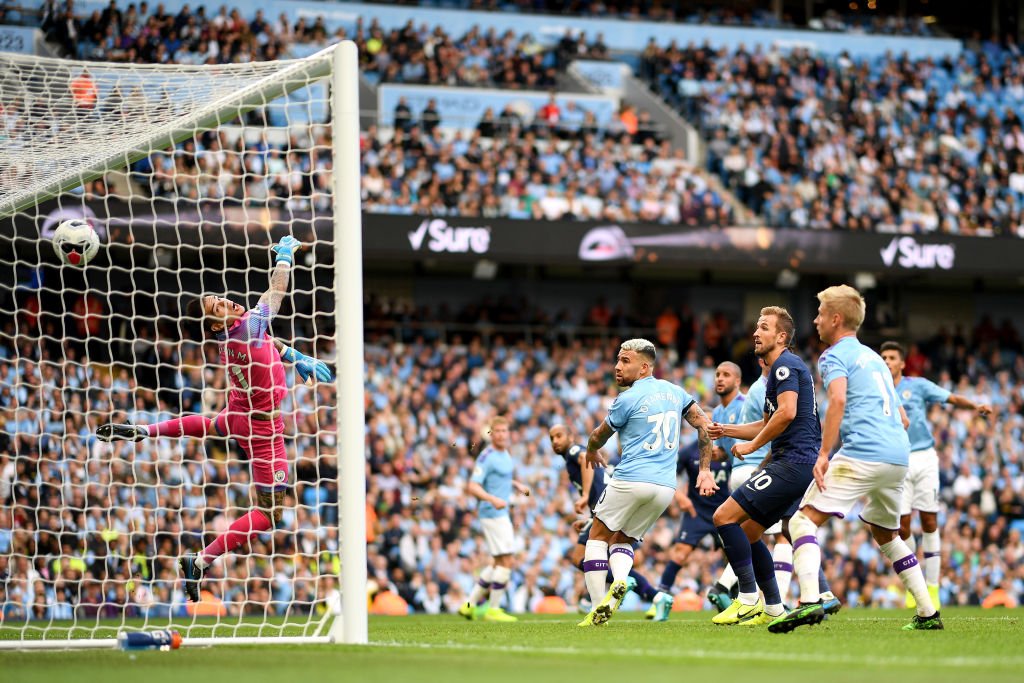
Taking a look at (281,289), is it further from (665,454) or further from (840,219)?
(840,219)

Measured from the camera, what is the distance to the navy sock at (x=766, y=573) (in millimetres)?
10148

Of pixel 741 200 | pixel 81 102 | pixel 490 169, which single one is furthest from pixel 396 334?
pixel 81 102

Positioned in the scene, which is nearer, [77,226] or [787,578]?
[77,226]

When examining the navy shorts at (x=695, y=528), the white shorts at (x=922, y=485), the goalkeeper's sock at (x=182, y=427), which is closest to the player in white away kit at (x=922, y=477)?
the white shorts at (x=922, y=485)

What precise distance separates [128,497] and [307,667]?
39.1ft

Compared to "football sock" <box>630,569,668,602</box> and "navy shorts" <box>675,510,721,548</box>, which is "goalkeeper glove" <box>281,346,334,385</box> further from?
"navy shorts" <box>675,510,721,548</box>

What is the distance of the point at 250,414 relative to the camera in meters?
9.50

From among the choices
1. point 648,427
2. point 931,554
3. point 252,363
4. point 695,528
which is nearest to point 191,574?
point 252,363

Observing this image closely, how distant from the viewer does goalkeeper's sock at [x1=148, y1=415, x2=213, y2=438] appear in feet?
32.6

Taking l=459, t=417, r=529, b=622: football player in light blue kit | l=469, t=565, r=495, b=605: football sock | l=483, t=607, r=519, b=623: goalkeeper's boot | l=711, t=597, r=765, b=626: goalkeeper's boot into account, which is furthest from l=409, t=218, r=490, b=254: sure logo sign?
l=711, t=597, r=765, b=626: goalkeeper's boot

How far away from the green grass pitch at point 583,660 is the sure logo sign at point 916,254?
1556cm

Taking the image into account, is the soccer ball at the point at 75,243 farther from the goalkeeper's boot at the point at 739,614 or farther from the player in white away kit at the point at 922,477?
the player in white away kit at the point at 922,477

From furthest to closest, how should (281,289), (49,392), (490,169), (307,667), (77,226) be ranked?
1. (490,169)
2. (49,392)
3. (77,226)
4. (281,289)
5. (307,667)

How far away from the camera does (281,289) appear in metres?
9.36
